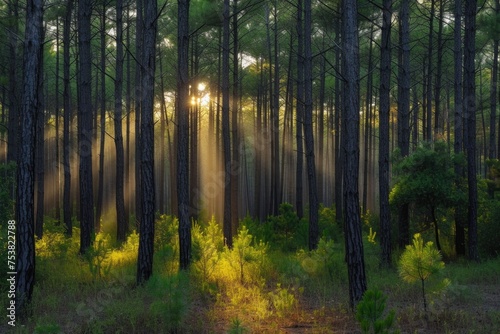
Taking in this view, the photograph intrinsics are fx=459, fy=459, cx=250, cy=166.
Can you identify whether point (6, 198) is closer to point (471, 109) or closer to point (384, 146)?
point (384, 146)

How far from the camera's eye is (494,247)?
1254 cm

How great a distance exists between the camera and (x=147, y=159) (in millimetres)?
8273

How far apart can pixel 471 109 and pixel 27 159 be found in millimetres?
9828

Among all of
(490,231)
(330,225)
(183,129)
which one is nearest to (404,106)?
(490,231)

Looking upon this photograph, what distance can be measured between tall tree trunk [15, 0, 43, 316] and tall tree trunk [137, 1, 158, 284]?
197 cm

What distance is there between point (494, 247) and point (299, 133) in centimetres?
694

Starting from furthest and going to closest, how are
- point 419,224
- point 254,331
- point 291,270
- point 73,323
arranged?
point 419,224 → point 291,270 → point 73,323 → point 254,331

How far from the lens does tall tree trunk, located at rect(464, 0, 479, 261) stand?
11.2m

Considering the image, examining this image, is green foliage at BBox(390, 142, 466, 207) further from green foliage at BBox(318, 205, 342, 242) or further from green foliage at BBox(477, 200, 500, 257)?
green foliage at BBox(318, 205, 342, 242)

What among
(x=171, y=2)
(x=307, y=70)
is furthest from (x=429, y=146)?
(x=171, y=2)

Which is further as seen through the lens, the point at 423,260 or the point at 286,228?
the point at 286,228

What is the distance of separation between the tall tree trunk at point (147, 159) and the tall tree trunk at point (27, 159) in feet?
6.47

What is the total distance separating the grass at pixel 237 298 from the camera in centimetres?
604

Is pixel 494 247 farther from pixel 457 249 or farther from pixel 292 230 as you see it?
pixel 292 230
